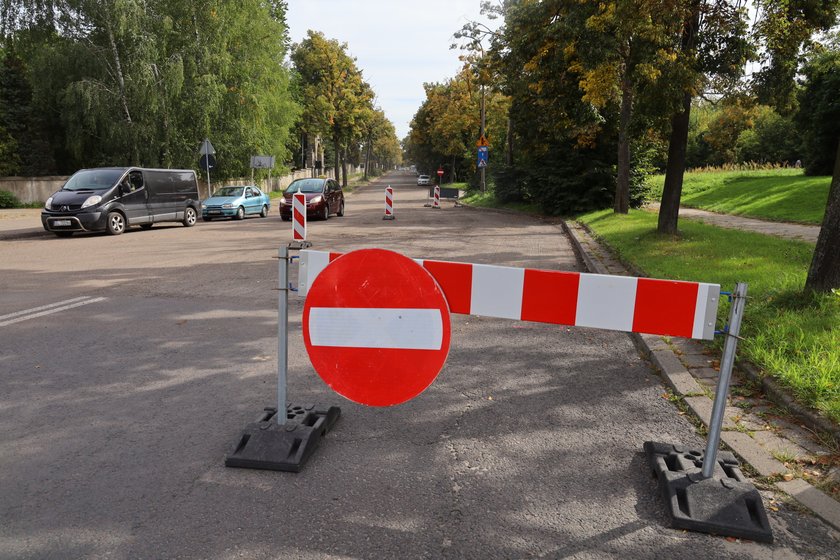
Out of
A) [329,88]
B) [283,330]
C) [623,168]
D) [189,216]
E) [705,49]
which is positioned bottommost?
[189,216]

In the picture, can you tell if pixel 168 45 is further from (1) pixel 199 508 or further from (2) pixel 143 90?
(1) pixel 199 508

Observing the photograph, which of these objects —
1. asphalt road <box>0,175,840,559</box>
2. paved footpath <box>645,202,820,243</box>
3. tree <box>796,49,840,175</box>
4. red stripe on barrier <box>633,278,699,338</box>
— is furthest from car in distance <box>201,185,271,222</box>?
tree <box>796,49,840,175</box>

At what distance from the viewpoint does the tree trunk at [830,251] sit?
5922 mm

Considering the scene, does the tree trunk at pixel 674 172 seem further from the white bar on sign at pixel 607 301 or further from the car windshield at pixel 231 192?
the car windshield at pixel 231 192

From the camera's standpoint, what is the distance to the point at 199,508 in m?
2.95

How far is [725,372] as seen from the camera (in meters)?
3.00

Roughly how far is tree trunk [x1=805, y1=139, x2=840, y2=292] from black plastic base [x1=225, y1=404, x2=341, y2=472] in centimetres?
519

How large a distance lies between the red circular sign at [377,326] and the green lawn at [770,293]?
8.85ft

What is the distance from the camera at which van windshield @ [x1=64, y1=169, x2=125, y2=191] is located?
679 inches

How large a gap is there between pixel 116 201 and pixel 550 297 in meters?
17.2

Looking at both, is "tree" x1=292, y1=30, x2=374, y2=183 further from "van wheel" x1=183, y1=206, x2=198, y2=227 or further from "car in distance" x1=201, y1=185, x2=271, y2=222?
"van wheel" x1=183, y1=206, x2=198, y2=227

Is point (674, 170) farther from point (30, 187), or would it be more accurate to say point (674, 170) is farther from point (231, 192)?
point (30, 187)

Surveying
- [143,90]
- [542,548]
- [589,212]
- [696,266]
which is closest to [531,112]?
[589,212]

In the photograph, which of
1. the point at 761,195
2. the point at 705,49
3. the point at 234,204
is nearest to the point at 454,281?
the point at 705,49
